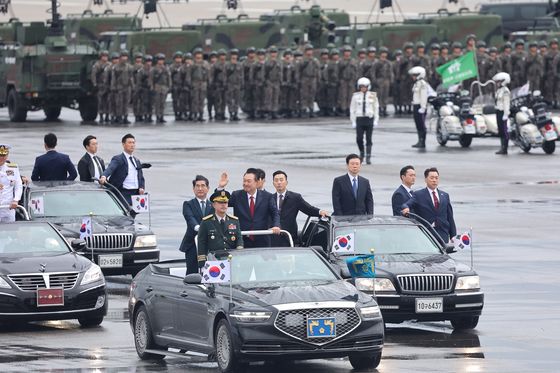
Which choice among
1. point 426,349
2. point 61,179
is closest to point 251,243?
point 426,349

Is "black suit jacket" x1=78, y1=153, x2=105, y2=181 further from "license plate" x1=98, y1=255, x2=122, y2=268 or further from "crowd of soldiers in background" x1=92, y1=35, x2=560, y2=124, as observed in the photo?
"crowd of soldiers in background" x1=92, y1=35, x2=560, y2=124

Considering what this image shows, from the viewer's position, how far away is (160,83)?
51.2 meters

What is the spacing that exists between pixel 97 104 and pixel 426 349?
36576 mm

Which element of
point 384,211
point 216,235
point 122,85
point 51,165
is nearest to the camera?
point 216,235

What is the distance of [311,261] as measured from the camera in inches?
620

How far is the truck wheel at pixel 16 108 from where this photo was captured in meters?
51.3

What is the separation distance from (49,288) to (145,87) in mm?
33630

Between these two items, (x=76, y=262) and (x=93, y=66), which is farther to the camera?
(x=93, y=66)

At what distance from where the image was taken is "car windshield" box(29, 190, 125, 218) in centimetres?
2233

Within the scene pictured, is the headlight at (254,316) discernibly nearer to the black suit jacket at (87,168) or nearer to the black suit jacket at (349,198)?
the black suit jacket at (349,198)

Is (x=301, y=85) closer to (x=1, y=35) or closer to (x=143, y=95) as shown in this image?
(x=143, y=95)

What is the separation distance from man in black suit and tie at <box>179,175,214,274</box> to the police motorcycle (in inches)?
855

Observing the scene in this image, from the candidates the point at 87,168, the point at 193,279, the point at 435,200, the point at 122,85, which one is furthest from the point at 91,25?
the point at 193,279

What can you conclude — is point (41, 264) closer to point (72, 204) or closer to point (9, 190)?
point (9, 190)
